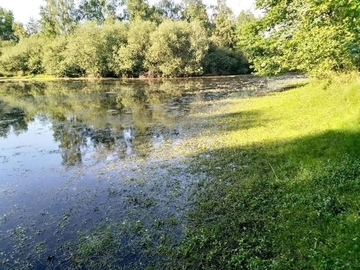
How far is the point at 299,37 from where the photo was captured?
1839 cm

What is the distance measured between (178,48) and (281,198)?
51650 mm

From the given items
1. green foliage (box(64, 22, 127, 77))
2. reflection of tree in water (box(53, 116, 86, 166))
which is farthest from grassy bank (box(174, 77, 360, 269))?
green foliage (box(64, 22, 127, 77))

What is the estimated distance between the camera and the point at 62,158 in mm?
12188

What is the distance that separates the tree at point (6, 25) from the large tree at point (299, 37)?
114 meters

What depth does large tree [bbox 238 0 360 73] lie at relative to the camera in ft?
53.5

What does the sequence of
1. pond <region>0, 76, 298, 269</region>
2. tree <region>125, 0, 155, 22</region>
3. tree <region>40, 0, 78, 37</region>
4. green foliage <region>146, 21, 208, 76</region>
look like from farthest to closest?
tree <region>125, 0, 155, 22</region> < tree <region>40, 0, 78, 37</region> < green foliage <region>146, 21, 208, 76</region> < pond <region>0, 76, 298, 269</region>

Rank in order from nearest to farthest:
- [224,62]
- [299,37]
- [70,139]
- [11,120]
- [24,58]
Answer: [70,139] < [299,37] < [11,120] < [224,62] < [24,58]

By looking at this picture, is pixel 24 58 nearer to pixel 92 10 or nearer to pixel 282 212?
pixel 92 10

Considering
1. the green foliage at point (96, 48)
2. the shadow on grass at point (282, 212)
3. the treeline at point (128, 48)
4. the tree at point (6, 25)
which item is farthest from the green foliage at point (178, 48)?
the tree at point (6, 25)

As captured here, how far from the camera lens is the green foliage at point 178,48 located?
55.0m

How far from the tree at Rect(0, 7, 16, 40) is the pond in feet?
376

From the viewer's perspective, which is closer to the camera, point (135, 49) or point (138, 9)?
point (135, 49)

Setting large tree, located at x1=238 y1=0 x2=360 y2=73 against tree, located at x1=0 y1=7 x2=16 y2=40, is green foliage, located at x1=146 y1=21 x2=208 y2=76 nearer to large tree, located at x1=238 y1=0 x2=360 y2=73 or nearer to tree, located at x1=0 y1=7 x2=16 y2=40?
large tree, located at x1=238 y1=0 x2=360 y2=73

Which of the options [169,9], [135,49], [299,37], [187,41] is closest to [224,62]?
[187,41]
